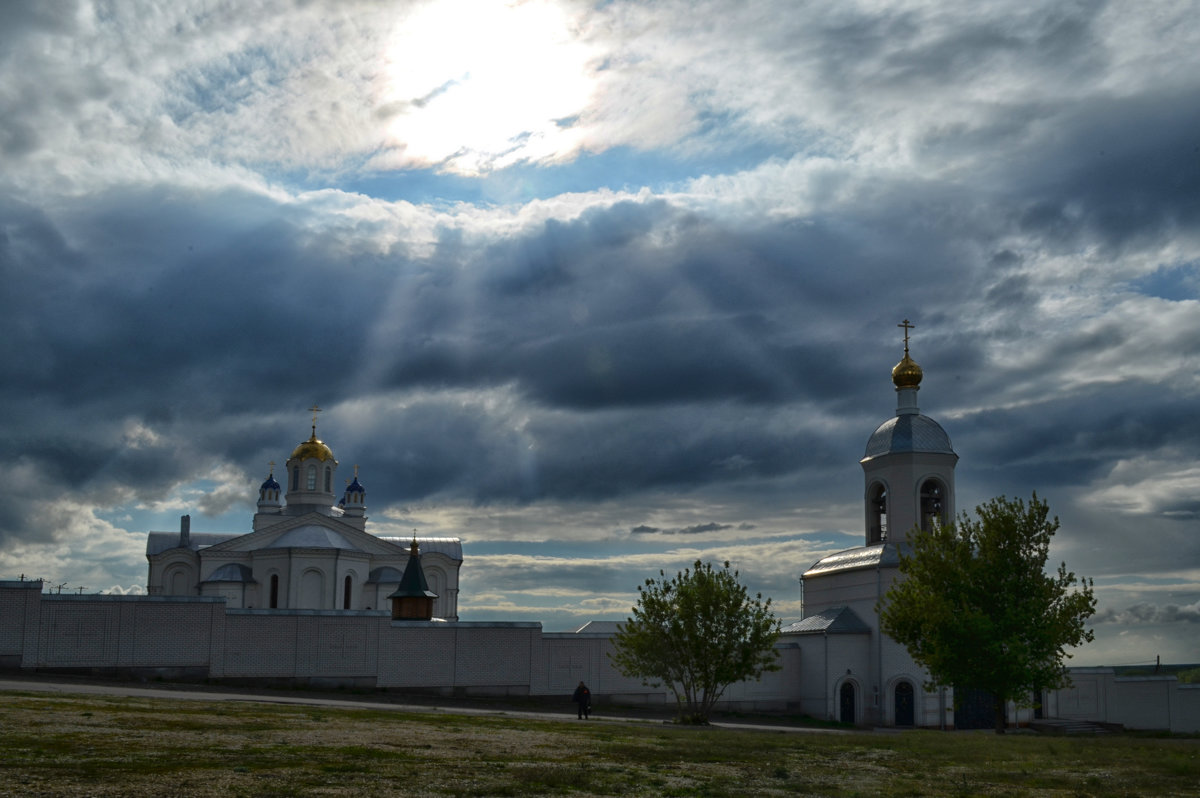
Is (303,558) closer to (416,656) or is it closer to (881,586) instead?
(416,656)

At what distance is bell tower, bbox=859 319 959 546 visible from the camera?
46.3 metres

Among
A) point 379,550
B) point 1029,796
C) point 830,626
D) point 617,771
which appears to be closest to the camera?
point 1029,796

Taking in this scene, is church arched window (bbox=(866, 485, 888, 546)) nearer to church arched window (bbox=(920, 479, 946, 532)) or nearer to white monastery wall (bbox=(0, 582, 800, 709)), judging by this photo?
church arched window (bbox=(920, 479, 946, 532))

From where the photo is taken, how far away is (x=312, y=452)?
69375mm

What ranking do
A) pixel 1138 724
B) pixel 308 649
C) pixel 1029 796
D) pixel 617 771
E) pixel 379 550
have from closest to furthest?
pixel 1029 796
pixel 617 771
pixel 308 649
pixel 1138 724
pixel 379 550

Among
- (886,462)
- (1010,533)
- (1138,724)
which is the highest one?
(886,462)

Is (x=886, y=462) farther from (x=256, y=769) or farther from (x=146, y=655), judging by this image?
(x=256, y=769)

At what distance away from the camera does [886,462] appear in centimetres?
4688

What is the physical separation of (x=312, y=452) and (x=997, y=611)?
45.7 meters

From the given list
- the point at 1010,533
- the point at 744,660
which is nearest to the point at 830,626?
the point at 744,660

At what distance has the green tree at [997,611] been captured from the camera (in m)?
33.7

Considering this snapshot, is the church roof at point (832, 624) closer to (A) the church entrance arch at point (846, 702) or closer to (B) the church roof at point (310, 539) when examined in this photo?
(A) the church entrance arch at point (846, 702)

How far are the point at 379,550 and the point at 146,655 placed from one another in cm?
2434

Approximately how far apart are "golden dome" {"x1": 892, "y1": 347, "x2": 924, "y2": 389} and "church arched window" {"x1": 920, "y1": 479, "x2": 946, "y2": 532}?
14.9 ft
